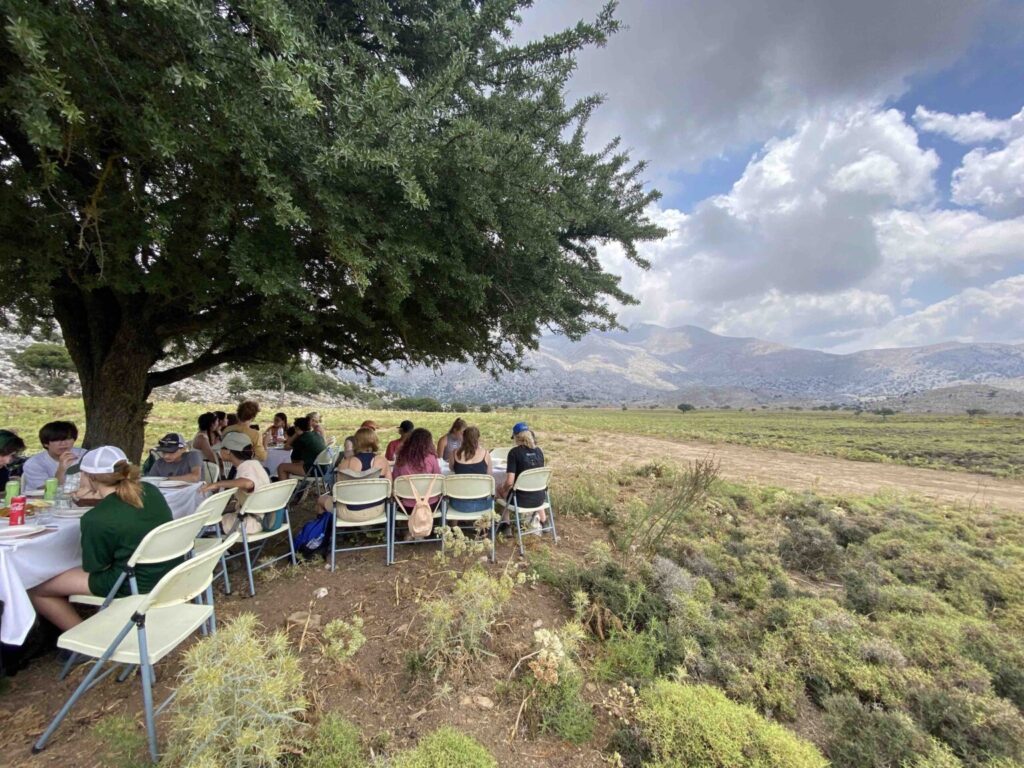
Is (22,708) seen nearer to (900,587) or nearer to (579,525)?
(579,525)

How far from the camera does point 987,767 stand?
312cm

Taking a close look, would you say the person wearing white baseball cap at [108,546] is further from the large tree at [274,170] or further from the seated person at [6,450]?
the seated person at [6,450]

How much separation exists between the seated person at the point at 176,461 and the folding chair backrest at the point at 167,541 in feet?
10.2

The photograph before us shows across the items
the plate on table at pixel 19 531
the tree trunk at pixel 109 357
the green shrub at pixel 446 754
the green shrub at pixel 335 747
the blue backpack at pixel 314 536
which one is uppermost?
the tree trunk at pixel 109 357

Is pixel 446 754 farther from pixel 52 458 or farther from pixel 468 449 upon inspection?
pixel 52 458

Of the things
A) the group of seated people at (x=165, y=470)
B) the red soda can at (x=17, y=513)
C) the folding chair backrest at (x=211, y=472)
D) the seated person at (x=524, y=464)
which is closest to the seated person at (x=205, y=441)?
the group of seated people at (x=165, y=470)

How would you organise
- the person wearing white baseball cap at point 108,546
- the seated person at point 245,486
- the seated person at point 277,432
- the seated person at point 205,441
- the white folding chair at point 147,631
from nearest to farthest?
1. the white folding chair at point 147,631
2. the person wearing white baseball cap at point 108,546
3. the seated person at point 245,486
4. the seated person at point 205,441
5. the seated person at point 277,432

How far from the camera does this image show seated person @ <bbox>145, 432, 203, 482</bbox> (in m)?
6.33

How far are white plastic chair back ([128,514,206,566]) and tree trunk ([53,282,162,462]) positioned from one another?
4315 millimetres

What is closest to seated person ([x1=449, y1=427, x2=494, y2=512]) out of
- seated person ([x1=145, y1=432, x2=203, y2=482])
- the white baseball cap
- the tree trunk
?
the white baseball cap

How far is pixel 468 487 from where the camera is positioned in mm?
5711

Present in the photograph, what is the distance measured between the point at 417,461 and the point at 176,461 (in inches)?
145

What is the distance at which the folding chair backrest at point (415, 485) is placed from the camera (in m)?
5.56

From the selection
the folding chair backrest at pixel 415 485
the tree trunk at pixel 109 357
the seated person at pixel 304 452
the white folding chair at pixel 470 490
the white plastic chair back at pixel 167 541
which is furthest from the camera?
the seated person at pixel 304 452
